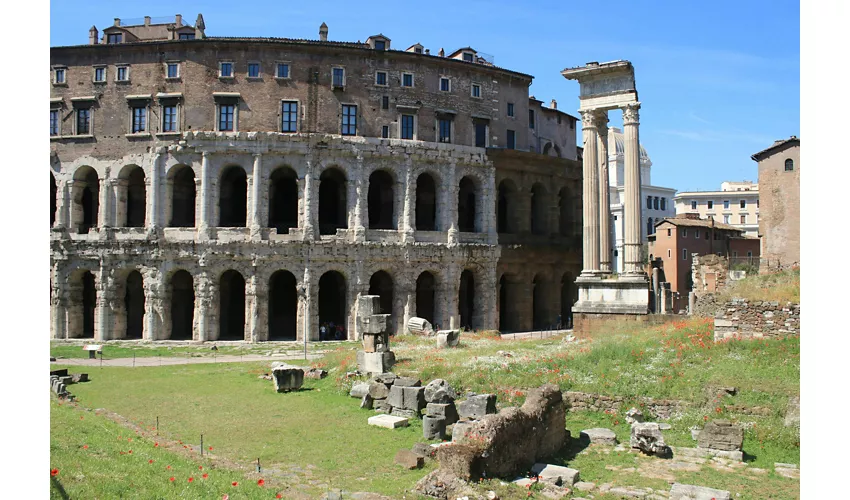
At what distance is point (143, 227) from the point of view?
38.1 meters

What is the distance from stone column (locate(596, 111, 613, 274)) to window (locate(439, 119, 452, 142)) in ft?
37.4

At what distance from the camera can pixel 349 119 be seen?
37.9 meters

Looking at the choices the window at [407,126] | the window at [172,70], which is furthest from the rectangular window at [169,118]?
the window at [407,126]

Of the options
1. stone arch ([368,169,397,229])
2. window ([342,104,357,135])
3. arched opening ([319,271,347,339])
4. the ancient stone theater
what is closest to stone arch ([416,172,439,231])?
the ancient stone theater

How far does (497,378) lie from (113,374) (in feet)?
47.7

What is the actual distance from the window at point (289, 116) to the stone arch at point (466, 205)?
10.9m

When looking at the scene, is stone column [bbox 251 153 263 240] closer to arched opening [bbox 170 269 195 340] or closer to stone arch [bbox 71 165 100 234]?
arched opening [bbox 170 269 195 340]

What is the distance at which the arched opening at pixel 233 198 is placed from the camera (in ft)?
128

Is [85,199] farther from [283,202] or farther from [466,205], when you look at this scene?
[466,205]

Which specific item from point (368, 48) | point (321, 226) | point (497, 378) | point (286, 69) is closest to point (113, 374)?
point (497, 378)

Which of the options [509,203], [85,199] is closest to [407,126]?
[509,203]

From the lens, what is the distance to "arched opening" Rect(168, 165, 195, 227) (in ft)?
127

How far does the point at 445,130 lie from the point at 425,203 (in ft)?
16.6

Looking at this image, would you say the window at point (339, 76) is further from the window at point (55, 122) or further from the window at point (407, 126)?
the window at point (55, 122)
